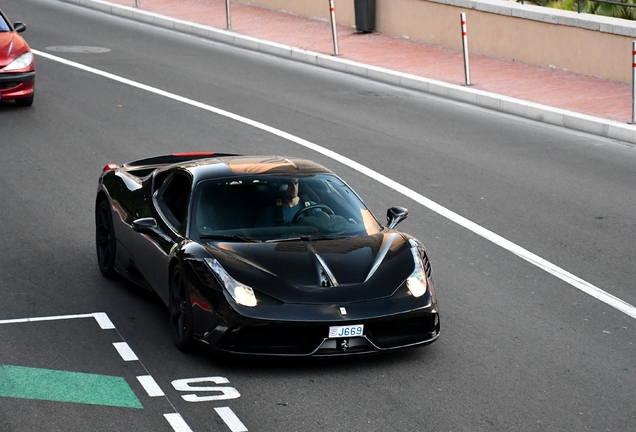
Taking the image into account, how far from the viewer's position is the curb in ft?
57.7

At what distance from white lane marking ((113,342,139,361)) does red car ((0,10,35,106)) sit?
34.3 ft

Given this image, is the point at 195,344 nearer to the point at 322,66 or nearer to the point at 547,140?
the point at 547,140

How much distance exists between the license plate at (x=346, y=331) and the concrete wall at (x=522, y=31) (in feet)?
46.7

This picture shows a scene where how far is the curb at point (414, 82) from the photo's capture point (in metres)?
17.6

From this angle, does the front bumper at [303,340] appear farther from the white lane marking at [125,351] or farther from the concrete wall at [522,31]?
the concrete wall at [522,31]

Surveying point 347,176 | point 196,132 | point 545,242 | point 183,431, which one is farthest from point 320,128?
point 183,431

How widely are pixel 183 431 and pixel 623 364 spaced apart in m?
3.35

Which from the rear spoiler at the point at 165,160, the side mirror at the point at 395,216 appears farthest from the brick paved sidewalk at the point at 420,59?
the side mirror at the point at 395,216

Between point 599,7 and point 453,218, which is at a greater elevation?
point 599,7

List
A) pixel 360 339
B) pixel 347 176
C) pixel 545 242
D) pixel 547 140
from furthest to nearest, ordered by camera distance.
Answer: pixel 547 140
pixel 347 176
pixel 545 242
pixel 360 339

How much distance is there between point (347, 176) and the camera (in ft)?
47.3

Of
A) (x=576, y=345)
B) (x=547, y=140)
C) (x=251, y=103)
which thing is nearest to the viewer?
(x=576, y=345)

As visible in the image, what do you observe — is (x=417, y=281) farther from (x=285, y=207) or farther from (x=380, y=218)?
(x=380, y=218)

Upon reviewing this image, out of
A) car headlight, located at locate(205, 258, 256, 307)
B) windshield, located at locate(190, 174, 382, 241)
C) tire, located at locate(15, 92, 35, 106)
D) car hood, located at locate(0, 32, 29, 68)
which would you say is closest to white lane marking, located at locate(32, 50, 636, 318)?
windshield, located at locate(190, 174, 382, 241)
